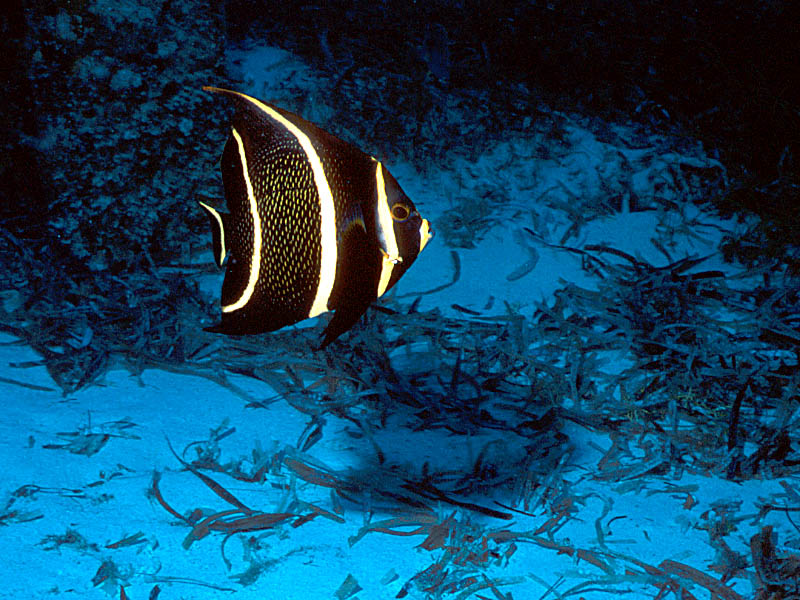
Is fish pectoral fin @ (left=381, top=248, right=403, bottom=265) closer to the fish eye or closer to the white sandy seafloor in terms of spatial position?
the fish eye

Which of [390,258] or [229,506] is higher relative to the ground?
[390,258]

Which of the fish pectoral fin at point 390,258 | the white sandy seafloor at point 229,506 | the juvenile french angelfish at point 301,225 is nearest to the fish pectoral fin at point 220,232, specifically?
the juvenile french angelfish at point 301,225

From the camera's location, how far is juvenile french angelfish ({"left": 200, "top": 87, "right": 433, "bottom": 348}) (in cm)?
94

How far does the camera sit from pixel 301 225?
94cm

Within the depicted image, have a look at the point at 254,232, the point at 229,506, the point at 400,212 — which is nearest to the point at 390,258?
the point at 400,212

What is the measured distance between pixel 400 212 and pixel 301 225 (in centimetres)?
15

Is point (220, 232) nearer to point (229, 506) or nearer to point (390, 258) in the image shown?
point (390, 258)

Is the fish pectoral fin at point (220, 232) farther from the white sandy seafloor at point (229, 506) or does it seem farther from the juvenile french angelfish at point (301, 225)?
the white sandy seafloor at point (229, 506)

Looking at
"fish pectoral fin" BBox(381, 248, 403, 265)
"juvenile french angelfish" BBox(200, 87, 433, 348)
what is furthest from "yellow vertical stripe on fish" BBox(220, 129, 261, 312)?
"fish pectoral fin" BBox(381, 248, 403, 265)

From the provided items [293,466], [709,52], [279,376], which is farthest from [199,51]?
[709,52]

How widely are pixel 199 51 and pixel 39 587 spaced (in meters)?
1.86

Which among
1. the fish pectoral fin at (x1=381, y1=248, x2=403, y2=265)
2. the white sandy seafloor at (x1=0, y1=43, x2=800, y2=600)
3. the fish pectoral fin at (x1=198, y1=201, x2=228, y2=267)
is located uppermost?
the fish pectoral fin at (x1=381, y1=248, x2=403, y2=265)

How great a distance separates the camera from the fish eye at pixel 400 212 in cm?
98

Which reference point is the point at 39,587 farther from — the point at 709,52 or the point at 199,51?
the point at 709,52
